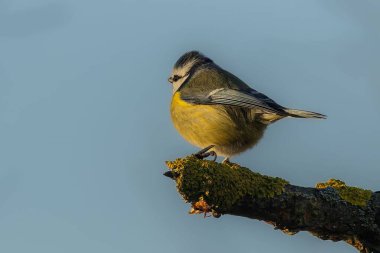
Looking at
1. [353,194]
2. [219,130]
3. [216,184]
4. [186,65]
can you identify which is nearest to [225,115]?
[219,130]

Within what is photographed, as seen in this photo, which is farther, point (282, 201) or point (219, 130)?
point (219, 130)

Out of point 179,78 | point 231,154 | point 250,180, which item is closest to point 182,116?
point 231,154

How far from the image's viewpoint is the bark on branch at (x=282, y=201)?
3.78m

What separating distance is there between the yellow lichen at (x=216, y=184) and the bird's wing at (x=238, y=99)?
1975 mm

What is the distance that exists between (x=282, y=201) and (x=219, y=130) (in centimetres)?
206

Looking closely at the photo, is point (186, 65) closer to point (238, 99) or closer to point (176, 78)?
point (176, 78)

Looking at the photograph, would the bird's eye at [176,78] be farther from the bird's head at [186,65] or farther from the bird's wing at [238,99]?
the bird's wing at [238,99]

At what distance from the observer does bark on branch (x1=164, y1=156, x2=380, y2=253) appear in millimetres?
3777

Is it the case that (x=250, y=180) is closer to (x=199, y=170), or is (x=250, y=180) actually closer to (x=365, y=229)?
(x=199, y=170)

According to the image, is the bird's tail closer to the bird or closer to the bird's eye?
the bird

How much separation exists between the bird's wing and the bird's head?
822mm

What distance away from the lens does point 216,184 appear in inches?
150

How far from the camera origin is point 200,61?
739cm

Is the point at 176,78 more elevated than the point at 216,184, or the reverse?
the point at 176,78
